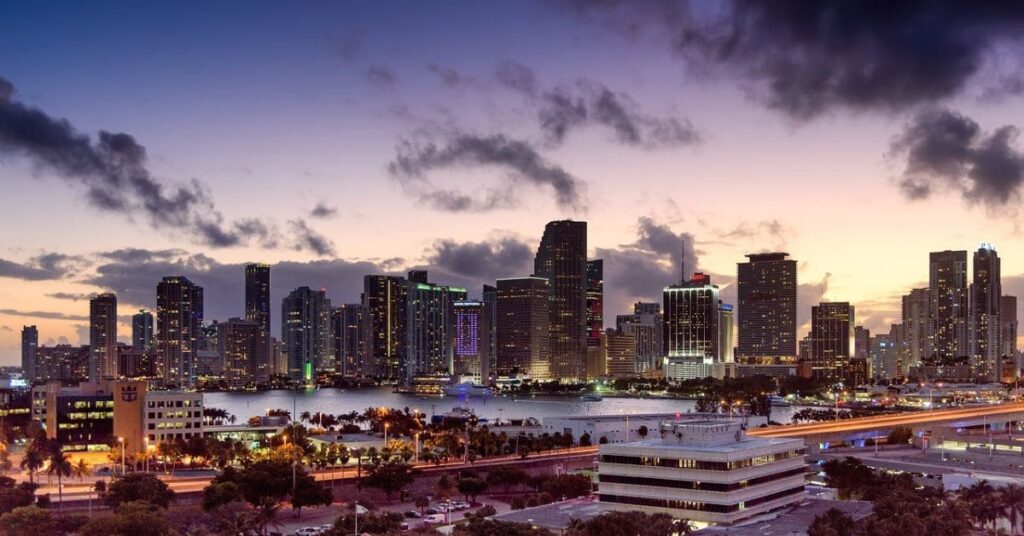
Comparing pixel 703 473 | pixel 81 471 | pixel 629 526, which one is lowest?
pixel 81 471

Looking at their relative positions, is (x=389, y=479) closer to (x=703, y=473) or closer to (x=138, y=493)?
(x=138, y=493)

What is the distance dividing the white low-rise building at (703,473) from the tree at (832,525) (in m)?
5.55

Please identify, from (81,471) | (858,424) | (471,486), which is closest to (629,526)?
(471,486)

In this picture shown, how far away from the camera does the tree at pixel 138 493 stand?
63594 millimetres

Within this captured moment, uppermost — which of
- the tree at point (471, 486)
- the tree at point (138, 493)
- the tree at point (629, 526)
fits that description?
the tree at point (629, 526)

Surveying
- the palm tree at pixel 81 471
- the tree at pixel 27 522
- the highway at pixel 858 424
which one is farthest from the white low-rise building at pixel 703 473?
the palm tree at pixel 81 471

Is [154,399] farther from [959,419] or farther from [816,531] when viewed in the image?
[959,419]

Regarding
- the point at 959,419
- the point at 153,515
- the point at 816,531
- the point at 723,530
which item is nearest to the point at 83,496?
the point at 153,515

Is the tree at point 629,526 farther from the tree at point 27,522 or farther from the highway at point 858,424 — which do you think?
the highway at point 858,424

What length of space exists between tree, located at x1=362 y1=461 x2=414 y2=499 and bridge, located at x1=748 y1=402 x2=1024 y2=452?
3551 cm

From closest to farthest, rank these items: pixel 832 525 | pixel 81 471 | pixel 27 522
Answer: pixel 832 525 → pixel 27 522 → pixel 81 471

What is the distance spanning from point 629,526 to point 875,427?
76.4 metres

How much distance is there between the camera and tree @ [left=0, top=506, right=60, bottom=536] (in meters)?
53.4

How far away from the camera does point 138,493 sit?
64250 millimetres
